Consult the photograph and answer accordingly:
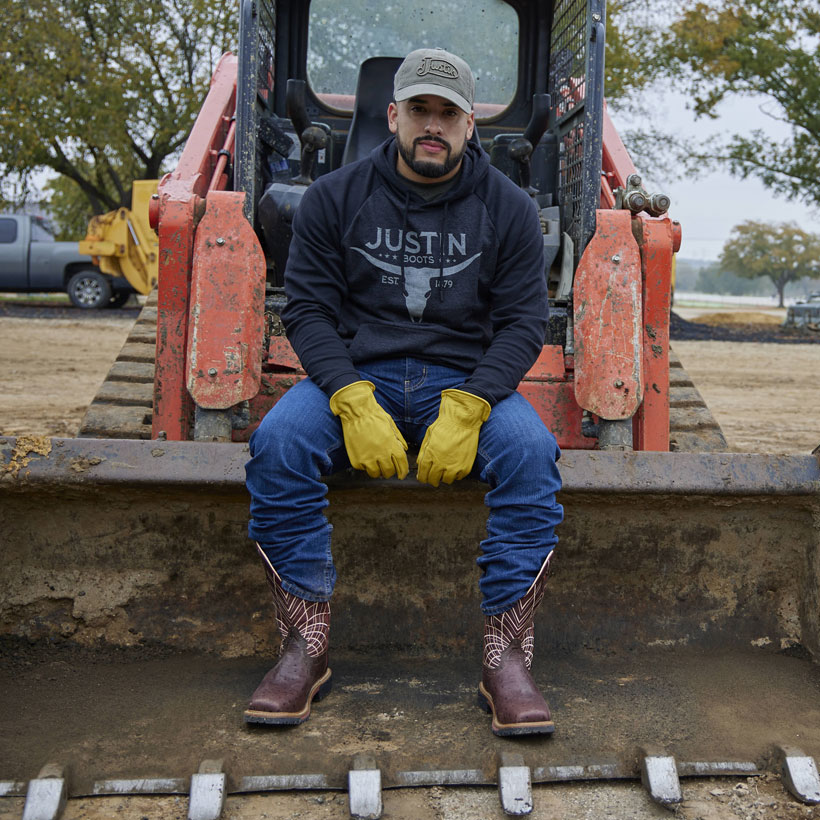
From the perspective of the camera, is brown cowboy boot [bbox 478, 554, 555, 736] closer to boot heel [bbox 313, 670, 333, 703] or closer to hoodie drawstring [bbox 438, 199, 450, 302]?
boot heel [bbox 313, 670, 333, 703]

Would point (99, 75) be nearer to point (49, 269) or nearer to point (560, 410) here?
point (49, 269)

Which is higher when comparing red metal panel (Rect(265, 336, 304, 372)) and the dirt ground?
red metal panel (Rect(265, 336, 304, 372))

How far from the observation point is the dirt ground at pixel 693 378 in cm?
670

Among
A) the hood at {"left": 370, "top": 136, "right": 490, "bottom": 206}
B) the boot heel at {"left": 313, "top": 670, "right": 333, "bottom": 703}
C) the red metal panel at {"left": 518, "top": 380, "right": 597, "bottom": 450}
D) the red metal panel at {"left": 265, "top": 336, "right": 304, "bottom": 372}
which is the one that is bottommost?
the boot heel at {"left": 313, "top": 670, "right": 333, "bottom": 703}

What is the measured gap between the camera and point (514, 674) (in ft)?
7.88

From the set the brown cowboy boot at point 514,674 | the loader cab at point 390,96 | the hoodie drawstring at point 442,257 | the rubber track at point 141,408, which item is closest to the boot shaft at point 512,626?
the brown cowboy boot at point 514,674

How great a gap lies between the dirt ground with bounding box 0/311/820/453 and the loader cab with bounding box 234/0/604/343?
8.60 feet

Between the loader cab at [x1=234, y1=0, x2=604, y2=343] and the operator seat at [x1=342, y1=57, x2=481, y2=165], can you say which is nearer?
A: the loader cab at [x1=234, y1=0, x2=604, y2=343]

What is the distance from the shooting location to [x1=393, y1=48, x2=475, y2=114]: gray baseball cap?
2.62 m

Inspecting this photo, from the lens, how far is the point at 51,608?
2801 millimetres

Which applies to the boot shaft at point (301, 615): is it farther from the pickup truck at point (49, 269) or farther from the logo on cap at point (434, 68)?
the pickup truck at point (49, 269)

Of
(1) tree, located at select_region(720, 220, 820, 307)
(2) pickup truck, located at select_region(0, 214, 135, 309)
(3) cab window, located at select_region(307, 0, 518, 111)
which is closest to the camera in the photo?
(3) cab window, located at select_region(307, 0, 518, 111)

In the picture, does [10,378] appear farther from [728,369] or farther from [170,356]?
[728,369]

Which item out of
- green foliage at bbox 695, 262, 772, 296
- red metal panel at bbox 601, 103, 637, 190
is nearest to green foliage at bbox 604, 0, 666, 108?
red metal panel at bbox 601, 103, 637, 190
